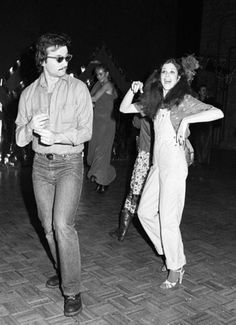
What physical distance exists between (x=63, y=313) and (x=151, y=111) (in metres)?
1.34

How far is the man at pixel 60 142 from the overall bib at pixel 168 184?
0.60 m

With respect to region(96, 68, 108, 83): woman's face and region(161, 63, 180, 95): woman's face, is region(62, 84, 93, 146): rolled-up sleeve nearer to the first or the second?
region(161, 63, 180, 95): woman's face

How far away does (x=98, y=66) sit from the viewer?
5215 mm

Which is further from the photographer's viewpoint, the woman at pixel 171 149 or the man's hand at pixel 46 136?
the woman at pixel 171 149

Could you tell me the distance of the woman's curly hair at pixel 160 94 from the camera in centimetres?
271

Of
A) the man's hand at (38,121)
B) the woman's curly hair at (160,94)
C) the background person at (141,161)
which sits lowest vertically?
the background person at (141,161)

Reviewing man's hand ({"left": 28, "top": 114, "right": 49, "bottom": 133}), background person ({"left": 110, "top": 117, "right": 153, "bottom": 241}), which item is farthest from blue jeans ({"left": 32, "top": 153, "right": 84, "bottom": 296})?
background person ({"left": 110, "top": 117, "right": 153, "bottom": 241})

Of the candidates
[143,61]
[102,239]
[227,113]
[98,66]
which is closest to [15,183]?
[98,66]

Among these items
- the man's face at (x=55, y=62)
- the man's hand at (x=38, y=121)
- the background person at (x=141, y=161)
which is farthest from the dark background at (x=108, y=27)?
the man's hand at (x=38, y=121)

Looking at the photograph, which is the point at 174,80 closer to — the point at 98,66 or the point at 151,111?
the point at 151,111

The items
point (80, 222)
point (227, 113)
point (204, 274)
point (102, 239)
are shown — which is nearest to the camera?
point (204, 274)

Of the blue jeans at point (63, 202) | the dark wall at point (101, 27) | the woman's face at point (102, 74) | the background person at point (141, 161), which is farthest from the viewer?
the dark wall at point (101, 27)

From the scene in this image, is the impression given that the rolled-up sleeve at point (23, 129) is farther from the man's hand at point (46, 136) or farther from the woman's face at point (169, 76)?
the woman's face at point (169, 76)

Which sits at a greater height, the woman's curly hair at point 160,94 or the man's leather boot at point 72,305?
the woman's curly hair at point 160,94
